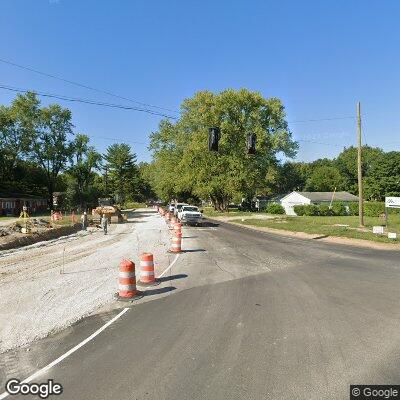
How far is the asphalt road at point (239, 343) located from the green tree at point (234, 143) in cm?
4994

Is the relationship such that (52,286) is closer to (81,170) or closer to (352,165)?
(81,170)

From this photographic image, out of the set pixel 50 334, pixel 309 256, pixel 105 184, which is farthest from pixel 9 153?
pixel 50 334

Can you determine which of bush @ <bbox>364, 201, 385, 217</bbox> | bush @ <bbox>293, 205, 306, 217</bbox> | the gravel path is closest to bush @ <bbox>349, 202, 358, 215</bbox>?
bush @ <bbox>364, 201, 385, 217</bbox>

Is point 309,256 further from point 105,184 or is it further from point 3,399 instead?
point 105,184

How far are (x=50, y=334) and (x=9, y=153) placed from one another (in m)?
68.3

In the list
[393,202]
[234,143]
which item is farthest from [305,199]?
[393,202]

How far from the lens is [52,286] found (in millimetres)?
12094

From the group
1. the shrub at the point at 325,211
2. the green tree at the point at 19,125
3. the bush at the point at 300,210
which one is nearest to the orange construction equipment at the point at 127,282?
the bush at the point at 300,210

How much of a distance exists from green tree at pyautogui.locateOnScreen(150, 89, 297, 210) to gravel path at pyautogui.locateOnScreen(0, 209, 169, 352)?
4191 cm

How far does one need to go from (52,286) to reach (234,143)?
2122 inches

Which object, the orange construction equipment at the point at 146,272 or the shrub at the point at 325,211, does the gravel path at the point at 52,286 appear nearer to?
the orange construction equipment at the point at 146,272

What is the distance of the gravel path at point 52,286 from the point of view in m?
8.54

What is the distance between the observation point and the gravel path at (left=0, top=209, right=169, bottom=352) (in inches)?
336

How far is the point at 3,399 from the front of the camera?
5.41 metres
